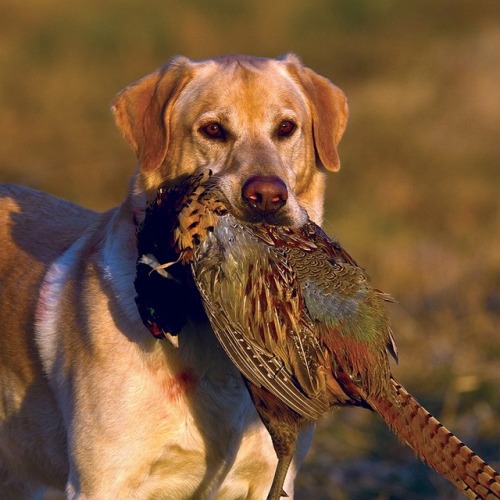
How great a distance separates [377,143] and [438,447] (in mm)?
11323

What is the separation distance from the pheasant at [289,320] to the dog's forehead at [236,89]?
0.69 metres

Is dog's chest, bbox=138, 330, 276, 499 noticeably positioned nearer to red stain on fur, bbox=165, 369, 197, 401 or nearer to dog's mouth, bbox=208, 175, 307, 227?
red stain on fur, bbox=165, 369, 197, 401

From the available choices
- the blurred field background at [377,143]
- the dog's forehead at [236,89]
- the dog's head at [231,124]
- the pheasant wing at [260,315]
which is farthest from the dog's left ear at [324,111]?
the blurred field background at [377,143]

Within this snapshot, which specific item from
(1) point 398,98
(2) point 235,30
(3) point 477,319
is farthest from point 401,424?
(2) point 235,30

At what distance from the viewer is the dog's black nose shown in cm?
423

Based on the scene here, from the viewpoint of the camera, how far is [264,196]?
4238 mm

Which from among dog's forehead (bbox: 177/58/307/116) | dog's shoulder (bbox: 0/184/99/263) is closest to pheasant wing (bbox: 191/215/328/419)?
dog's forehead (bbox: 177/58/307/116)

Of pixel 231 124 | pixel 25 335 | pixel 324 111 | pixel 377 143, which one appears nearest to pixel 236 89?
pixel 231 124

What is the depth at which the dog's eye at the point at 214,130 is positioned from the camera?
4.69 meters

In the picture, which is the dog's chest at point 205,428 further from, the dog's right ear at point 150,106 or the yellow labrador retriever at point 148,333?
the dog's right ear at point 150,106

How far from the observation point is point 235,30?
19812 millimetres

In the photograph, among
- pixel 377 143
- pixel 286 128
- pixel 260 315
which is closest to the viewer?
pixel 260 315

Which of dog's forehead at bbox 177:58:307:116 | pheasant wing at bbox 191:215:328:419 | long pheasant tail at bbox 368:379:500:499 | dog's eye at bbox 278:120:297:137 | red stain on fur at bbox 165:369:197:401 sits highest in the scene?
dog's forehead at bbox 177:58:307:116

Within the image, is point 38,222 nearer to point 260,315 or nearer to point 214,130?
point 214,130
